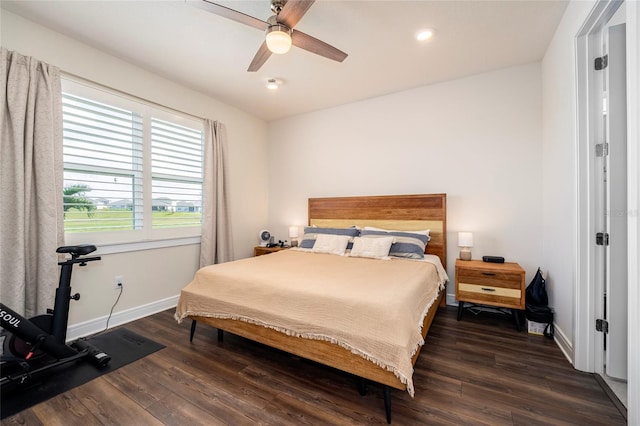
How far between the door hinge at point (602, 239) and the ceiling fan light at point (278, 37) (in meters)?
2.61

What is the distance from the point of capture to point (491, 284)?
2.74m

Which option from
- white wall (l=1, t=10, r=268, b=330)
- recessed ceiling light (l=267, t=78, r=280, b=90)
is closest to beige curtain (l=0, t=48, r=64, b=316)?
white wall (l=1, t=10, r=268, b=330)

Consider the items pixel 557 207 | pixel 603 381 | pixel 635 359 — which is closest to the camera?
pixel 635 359

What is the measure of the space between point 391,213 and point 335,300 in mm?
2213

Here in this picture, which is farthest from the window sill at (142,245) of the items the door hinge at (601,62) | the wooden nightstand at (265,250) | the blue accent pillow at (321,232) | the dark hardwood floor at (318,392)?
the door hinge at (601,62)

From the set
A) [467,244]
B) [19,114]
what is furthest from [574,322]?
[19,114]

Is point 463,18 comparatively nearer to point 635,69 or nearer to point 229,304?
point 635,69

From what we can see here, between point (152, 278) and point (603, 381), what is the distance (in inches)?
166

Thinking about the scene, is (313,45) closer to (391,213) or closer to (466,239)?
(391,213)

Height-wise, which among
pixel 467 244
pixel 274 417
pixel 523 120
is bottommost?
pixel 274 417

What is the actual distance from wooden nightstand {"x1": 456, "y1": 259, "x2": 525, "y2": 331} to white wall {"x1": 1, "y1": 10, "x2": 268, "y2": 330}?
327 centimetres

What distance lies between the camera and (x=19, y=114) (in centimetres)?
218

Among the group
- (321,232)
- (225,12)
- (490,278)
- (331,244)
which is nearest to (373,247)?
(331,244)

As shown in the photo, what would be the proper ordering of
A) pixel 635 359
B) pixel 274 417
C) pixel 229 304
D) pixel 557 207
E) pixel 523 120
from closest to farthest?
pixel 635 359 < pixel 274 417 < pixel 229 304 < pixel 557 207 < pixel 523 120
